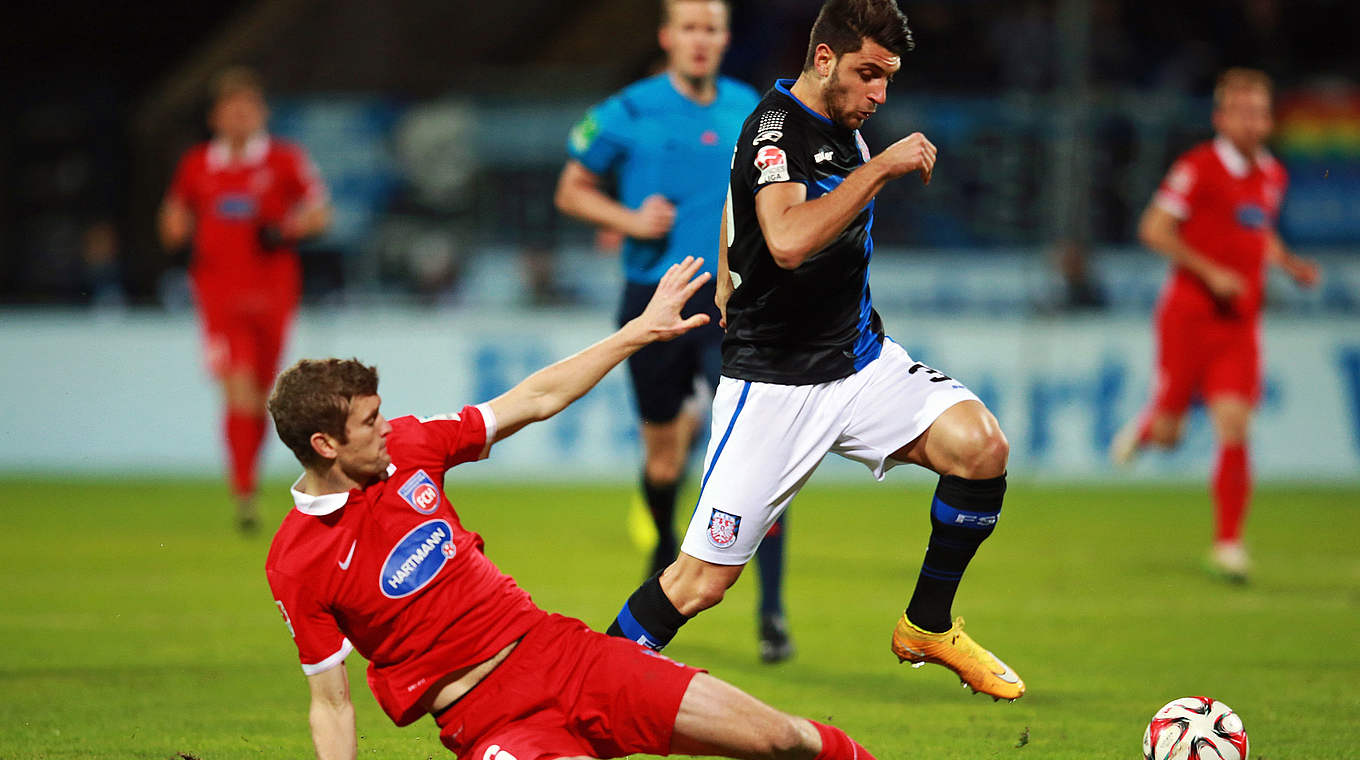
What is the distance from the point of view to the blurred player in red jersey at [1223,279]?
8.44 metres

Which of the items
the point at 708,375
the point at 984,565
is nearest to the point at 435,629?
the point at 708,375

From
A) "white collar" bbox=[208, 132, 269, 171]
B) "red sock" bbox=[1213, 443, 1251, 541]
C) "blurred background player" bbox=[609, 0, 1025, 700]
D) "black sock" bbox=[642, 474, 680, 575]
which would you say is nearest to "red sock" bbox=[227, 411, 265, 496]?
"white collar" bbox=[208, 132, 269, 171]

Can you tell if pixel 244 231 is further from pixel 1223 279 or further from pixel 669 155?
pixel 1223 279

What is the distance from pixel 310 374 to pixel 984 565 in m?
5.83

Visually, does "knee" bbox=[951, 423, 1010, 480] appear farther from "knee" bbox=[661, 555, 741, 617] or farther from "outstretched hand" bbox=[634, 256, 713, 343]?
"outstretched hand" bbox=[634, 256, 713, 343]

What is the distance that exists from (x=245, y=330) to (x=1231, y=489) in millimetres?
6177

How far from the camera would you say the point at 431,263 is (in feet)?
50.0

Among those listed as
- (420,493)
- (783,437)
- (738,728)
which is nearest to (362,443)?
(420,493)

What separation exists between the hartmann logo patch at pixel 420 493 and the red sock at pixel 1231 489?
5645mm

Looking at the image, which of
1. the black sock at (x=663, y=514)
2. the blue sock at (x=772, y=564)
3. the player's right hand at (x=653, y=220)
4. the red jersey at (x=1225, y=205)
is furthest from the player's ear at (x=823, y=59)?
the red jersey at (x=1225, y=205)

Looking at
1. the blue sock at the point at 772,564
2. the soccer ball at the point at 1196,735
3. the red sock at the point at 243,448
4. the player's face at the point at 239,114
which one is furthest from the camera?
the player's face at the point at 239,114

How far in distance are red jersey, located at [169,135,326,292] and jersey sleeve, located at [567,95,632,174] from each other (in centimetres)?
415

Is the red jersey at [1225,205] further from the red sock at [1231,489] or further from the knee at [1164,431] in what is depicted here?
the red sock at [1231,489]

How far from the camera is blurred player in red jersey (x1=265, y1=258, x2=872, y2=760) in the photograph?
3.74m
